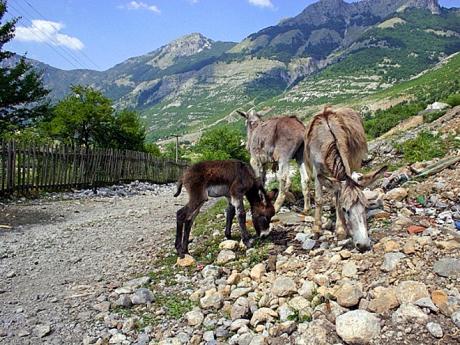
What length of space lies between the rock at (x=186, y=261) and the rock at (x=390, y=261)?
314 centimetres

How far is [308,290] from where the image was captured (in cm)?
484

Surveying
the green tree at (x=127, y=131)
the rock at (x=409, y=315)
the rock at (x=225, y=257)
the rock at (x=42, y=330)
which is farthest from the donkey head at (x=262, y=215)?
the green tree at (x=127, y=131)

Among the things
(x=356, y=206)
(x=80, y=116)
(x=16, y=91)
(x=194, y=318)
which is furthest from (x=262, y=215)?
(x=16, y=91)

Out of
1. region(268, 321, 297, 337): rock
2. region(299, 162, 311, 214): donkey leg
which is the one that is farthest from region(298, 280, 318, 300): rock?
region(299, 162, 311, 214): donkey leg

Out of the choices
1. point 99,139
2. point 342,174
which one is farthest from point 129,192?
point 342,174

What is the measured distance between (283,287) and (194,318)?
1.16 meters

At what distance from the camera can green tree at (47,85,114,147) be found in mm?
25609

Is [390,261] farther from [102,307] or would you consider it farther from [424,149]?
[424,149]

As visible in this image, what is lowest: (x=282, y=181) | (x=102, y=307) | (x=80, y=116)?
(x=102, y=307)

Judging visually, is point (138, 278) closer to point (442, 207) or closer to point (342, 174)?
point (342, 174)

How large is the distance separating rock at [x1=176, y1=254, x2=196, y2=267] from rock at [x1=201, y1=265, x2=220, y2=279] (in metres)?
0.42

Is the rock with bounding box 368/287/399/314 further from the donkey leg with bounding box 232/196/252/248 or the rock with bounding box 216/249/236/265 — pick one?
the donkey leg with bounding box 232/196/252/248

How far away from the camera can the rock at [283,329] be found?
428cm

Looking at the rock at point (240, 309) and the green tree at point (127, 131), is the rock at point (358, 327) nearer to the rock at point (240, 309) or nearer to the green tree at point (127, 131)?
the rock at point (240, 309)
